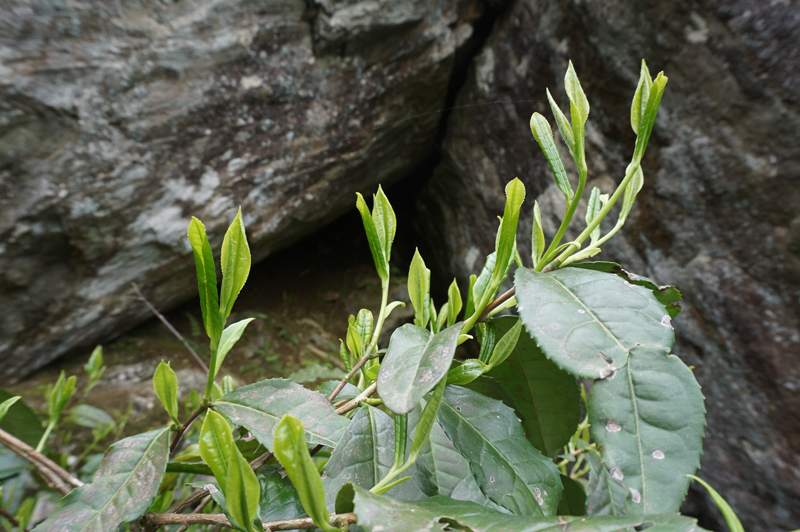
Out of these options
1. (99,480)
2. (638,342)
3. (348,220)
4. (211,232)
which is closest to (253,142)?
(211,232)

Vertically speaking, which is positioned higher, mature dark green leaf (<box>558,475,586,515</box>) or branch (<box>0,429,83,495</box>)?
branch (<box>0,429,83,495</box>)

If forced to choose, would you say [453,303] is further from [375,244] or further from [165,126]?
[165,126]

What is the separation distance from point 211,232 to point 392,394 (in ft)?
5.13

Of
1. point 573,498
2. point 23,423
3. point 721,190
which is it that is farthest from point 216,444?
point 721,190

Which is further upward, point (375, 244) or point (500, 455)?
point (375, 244)

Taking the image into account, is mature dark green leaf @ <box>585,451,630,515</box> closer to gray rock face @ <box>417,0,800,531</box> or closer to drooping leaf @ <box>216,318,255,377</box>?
drooping leaf @ <box>216,318,255,377</box>

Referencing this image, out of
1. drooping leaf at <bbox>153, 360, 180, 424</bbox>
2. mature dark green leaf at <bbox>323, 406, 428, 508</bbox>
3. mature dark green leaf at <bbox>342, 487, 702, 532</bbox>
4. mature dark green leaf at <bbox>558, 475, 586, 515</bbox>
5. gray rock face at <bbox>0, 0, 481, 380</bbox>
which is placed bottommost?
mature dark green leaf at <bbox>558, 475, 586, 515</bbox>

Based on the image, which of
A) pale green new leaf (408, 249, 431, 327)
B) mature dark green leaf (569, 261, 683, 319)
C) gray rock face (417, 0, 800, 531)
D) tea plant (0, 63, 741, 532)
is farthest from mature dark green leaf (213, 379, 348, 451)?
gray rock face (417, 0, 800, 531)

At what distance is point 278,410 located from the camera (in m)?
0.32

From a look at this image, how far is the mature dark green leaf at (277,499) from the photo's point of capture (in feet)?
1.08

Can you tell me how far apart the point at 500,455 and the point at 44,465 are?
0.42 m

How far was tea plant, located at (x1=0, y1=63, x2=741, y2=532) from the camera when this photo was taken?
24 cm

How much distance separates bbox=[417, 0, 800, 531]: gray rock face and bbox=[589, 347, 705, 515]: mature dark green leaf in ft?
3.92

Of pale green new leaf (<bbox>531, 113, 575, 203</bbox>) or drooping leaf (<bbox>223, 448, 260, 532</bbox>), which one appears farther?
pale green new leaf (<bbox>531, 113, 575, 203</bbox>)
